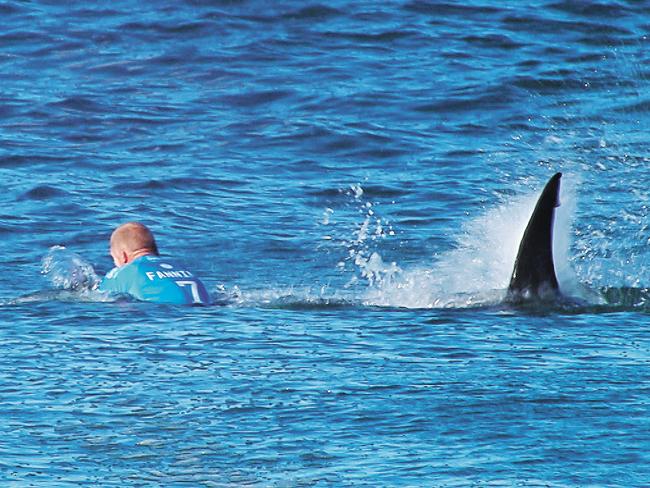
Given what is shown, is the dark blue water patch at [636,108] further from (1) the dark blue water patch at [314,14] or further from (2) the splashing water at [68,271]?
(2) the splashing water at [68,271]

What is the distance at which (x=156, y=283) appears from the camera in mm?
11773

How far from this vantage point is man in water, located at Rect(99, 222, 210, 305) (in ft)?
38.6

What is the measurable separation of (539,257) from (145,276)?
Result: 10.0 feet

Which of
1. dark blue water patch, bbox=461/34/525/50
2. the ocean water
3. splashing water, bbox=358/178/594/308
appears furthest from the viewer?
dark blue water patch, bbox=461/34/525/50

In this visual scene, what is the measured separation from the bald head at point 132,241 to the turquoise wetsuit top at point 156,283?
0.43ft

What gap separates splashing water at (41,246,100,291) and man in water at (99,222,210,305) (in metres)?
0.62

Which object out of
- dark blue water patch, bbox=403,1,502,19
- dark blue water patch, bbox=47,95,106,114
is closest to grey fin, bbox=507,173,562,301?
dark blue water patch, bbox=47,95,106,114

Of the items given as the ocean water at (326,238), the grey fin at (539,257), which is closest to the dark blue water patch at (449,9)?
the ocean water at (326,238)

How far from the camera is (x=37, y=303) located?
39.3ft

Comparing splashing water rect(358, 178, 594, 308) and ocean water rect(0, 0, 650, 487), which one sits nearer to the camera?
ocean water rect(0, 0, 650, 487)

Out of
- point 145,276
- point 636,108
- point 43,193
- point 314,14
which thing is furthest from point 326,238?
point 314,14

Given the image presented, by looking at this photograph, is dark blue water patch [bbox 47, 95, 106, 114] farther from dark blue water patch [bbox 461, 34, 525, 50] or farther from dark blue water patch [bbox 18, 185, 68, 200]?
dark blue water patch [bbox 461, 34, 525, 50]

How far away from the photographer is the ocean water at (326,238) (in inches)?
322

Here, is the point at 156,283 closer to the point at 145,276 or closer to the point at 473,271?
the point at 145,276
